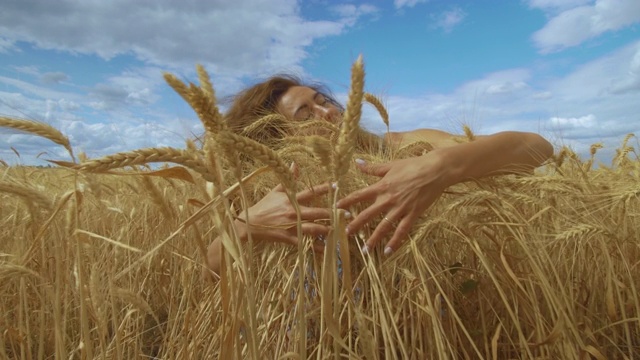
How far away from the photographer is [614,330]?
120 cm

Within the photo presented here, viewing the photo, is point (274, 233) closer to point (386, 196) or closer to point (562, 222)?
point (386, 196)

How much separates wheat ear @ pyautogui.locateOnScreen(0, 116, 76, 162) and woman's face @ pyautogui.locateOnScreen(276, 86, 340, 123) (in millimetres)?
1861

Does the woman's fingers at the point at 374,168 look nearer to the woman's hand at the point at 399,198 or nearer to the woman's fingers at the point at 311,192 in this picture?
the woman's hand at the point at 399,198

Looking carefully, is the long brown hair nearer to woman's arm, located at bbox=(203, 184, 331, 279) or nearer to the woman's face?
the woman's face

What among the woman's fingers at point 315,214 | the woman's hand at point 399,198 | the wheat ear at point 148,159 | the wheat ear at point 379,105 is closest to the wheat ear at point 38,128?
the wheat ear at point 148,159

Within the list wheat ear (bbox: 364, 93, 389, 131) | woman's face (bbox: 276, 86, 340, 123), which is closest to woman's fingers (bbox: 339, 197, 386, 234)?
wheat ear (bbox: 364, 93, 389, 131)

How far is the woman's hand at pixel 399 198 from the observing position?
113 centimetres

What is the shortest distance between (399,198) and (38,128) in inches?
37.3

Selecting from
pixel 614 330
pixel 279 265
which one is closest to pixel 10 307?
pixel 279 265

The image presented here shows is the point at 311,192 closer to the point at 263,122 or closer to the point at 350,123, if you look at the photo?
the point at 350,123

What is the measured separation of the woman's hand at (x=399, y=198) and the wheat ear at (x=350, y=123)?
457 millimetres

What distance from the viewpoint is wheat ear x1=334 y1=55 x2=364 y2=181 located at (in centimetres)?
67

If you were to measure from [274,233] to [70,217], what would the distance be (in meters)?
0.57

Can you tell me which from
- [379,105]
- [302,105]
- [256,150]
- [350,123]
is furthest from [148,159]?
[302,105]
